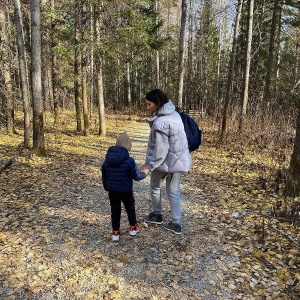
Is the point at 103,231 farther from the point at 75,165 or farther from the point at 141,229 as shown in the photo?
the point at 75,165

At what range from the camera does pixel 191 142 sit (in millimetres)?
4090

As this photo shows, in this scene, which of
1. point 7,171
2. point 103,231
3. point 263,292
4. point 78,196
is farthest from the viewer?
point 7,171

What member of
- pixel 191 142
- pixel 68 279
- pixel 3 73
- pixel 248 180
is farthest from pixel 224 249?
pixel 3 73

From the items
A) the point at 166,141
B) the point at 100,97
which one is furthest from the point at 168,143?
the point at 100,97

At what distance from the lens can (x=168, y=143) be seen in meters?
3.85

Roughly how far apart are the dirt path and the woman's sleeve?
49.8 inches

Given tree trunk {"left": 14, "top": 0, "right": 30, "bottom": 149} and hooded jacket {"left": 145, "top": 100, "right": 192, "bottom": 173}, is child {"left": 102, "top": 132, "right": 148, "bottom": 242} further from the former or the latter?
tree trunk {"left": 14, "top": 0, "right": 30, "bottom": 149}

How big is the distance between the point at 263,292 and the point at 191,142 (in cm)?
208

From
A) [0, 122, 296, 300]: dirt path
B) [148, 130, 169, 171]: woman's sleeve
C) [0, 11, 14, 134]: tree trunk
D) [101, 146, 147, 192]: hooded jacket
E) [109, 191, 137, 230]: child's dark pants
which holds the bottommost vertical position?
[0, 122, 296, 300]: dirt path

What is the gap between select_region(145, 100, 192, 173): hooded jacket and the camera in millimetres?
3789

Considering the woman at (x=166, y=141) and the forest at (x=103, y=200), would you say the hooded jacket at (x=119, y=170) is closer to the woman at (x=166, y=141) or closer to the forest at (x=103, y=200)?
the woman at (x=166, y=141)

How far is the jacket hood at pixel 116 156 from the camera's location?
12.0 feet

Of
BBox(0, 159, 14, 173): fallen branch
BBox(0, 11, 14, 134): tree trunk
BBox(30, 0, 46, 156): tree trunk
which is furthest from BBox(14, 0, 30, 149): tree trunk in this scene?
BBox(0, 11, 14, 134): tree trunk

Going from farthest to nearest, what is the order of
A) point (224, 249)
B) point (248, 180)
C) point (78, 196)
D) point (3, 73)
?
point (3, 73) → point (248, 180) → point (78, 196) → point (224, 249)
